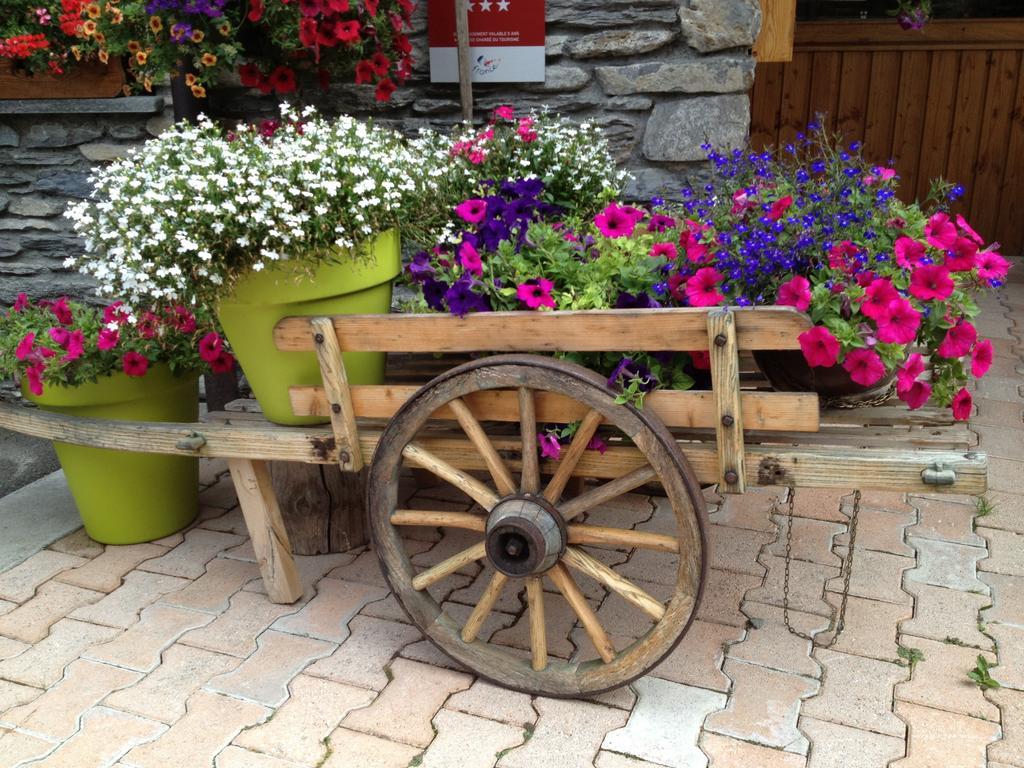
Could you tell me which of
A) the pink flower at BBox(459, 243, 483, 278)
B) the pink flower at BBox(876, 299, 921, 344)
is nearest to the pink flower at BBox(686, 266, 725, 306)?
the pink flower at BBox(876, 299, 921, 344)

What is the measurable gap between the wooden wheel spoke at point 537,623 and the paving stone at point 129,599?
110 centimetres

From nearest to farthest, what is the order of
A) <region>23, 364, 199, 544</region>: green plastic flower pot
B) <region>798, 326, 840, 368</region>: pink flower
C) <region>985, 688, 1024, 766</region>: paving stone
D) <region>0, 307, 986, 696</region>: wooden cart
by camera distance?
1. <region>798, 326, 840, 368</region>: pink flower
2. <region>0, 307, 986, 696</region>: wooden cart
3. <region>985, 688, 1024, 766</region>: paving stone
4. <region>23, 364, 199, 544</region>: green plastic flower pot

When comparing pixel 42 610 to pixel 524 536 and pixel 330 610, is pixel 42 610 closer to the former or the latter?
pixel 330 610

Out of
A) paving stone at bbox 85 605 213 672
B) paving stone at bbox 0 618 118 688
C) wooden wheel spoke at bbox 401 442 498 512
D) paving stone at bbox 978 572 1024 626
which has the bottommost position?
paving stone at bbox 0 618 118 688

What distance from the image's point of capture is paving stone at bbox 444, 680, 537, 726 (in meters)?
2.17

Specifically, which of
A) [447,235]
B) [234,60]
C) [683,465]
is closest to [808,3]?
[234,60]

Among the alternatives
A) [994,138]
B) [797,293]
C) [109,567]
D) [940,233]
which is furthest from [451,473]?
[994,138]

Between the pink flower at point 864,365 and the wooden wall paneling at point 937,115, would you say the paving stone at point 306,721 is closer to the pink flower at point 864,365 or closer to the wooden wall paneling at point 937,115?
the pink flower at point 864,365

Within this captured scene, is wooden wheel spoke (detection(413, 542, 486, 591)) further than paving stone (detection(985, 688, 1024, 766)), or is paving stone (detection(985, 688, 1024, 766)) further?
wooden wheel spoke (detection(413, 542, 486, 591))

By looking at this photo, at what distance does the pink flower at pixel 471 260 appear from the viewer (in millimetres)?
2086

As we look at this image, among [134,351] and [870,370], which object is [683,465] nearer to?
[870,370]

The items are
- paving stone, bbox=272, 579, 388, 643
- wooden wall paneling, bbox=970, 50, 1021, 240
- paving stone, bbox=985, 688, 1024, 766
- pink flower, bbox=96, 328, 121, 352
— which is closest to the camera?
paving stone, bbox=985, 688, 1024, 766

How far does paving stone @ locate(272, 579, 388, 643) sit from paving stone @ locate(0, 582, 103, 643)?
1.92ft

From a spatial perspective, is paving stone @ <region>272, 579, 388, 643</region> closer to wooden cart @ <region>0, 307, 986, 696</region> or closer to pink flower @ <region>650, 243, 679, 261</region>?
wooden cart @ <region>0, 307, 986, 696</region>
